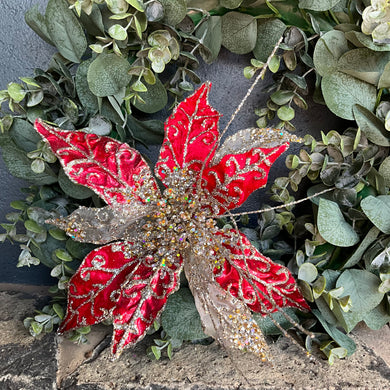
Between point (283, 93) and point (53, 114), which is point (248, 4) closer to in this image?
point (283, 93)

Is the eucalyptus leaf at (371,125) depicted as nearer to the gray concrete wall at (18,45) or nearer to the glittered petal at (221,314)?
the glittered petal at (221,314)

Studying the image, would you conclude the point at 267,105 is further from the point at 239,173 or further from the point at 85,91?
the point at 85,91

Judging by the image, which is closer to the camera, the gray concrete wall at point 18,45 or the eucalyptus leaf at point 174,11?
the eucalyptus leaf at point 174,11

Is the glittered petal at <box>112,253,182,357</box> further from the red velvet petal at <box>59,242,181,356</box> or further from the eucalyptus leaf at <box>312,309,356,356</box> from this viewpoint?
the eucalyptus leaf at <box>312,309,356,356</box>

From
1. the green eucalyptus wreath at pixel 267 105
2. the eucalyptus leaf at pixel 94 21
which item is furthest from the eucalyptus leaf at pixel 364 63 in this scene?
the eucalyptus leaf at pixel 94 21

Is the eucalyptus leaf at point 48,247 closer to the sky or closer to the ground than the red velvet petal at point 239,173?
closer to the ground

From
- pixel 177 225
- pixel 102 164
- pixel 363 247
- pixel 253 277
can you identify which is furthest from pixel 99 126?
pixel 363 247

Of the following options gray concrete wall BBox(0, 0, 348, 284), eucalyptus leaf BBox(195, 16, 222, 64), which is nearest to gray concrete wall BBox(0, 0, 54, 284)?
gray concrete wall BBox(0, 0, 348, 284)
